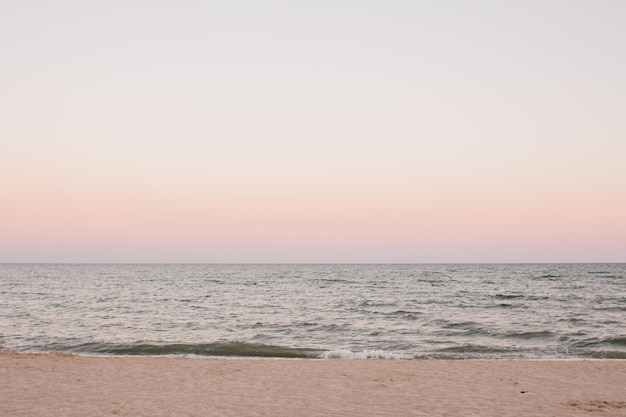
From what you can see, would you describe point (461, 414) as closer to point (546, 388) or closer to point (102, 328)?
point (546, 388)

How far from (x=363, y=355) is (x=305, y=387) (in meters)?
7.00

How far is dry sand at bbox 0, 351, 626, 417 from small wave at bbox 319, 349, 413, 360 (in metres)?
1.98

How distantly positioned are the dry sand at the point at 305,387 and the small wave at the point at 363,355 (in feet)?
6.48

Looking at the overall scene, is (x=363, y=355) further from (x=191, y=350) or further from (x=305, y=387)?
(x=305, y=387)

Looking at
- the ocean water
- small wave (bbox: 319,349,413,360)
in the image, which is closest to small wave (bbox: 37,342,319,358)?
the ocean water

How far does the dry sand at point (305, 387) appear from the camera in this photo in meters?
10.1

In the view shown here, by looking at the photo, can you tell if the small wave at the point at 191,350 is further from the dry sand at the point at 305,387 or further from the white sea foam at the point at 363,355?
the dry sand at the point at 305,387

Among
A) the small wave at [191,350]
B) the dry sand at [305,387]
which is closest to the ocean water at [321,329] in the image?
the small wave at [191,350]

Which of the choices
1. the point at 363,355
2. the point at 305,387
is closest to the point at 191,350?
the point at 363,355

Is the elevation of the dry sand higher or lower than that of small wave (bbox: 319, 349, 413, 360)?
higher

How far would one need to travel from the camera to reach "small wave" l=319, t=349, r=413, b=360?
1875cm

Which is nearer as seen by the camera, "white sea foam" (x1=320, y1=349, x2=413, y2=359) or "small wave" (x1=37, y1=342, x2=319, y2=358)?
"white sea foam" (x1=320, y1=349, x2=413, y2=359)

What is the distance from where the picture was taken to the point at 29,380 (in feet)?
41.8

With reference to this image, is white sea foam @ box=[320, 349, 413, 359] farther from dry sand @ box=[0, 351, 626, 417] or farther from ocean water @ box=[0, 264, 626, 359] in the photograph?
dry sand @ box=[0, 351, 626, 417]
